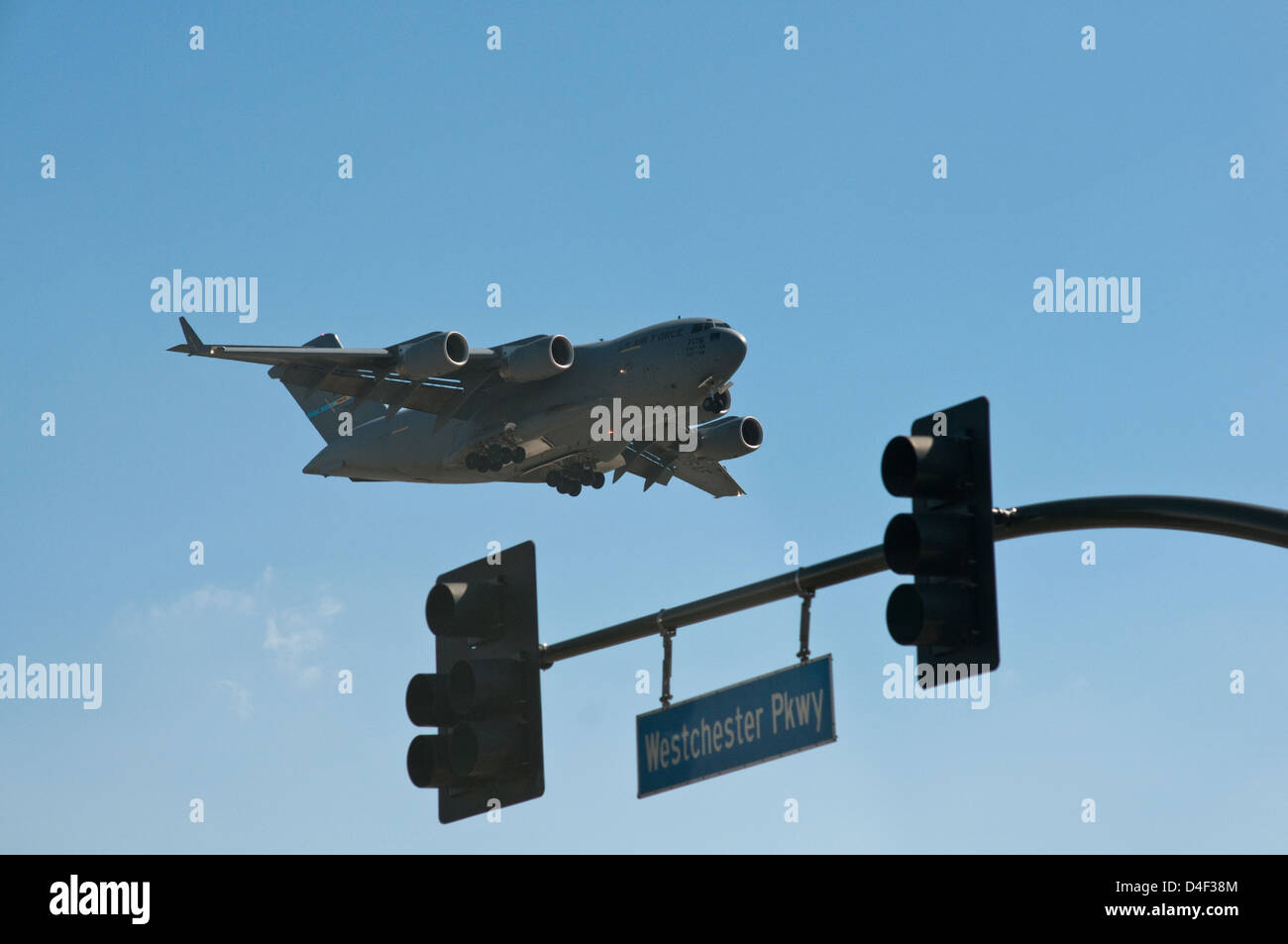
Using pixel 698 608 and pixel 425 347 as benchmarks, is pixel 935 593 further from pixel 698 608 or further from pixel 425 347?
pixel 425 347

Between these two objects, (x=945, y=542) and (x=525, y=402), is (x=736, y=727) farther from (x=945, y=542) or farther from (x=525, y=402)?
(x=525, y=402)

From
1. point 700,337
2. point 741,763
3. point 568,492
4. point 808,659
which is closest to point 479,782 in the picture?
point 741,763

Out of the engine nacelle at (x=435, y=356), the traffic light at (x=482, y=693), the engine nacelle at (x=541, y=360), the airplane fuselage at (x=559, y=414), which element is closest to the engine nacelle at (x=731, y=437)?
the airplane fuselage at (x=559, y=414)

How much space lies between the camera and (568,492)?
3956 centimetres

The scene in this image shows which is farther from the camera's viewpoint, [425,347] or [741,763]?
[425,347]

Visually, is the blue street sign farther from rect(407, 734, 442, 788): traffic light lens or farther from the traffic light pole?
rect(407, 734, 442, 788): traffic light lens

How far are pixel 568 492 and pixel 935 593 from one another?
33.4m

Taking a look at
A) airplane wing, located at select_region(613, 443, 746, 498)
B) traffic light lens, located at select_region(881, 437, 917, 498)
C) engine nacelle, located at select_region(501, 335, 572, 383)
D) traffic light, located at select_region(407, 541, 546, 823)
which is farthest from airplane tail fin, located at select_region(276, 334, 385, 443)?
traffic light lens, located at select_region(881, 437, 917, 498)

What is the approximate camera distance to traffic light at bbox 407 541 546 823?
8.40 m

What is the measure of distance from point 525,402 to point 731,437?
600 centimetres

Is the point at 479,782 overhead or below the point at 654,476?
below

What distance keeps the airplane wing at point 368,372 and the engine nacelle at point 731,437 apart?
618 cm

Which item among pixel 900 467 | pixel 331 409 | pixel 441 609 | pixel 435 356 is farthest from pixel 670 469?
pixel 900 467

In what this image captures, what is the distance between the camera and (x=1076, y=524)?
22.1 feet
